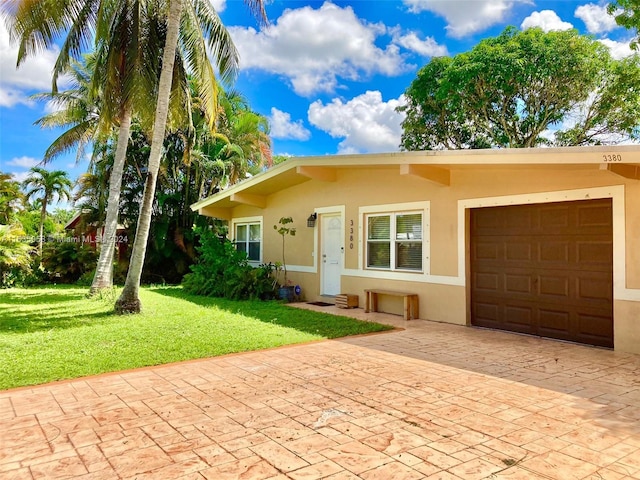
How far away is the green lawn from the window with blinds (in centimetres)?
308

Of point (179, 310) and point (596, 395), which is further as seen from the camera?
point (179, 310)

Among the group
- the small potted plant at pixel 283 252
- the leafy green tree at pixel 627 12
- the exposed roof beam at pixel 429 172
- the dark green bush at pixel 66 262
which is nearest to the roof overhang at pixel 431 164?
the exposed roof beam at pixel 429 172

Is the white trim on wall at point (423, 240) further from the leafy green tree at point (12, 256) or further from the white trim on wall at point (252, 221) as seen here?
the leafy green tree at point (12, 256)

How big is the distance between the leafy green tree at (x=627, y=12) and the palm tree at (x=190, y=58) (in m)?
7.87

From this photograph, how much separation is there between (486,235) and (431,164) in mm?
1596

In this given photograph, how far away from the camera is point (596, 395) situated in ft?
14.0

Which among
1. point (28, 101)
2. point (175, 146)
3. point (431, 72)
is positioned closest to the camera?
point (28, 101)

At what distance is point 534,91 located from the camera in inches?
682

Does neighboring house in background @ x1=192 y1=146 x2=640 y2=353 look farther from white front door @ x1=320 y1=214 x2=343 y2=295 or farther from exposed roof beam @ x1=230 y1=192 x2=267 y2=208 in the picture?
→ exposed roof beam @ x1=230 y1=192 x2=267 y2=208

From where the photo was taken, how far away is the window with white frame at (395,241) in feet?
29.6

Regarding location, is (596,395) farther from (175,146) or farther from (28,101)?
(28,101)

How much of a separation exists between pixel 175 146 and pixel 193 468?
15951 millimetres

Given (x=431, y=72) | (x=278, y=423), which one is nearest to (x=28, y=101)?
(x=431, y=72)

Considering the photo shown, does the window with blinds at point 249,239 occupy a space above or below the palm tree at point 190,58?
below
